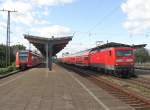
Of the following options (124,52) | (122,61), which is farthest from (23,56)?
(122,61)

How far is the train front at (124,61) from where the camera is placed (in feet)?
110

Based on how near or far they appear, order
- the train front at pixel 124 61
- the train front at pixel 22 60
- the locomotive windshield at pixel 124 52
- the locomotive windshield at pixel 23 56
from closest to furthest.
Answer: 1. the train front at pixel 124 61
2. the locomotive windshield at pixel 124 52
3. the train front at pixel 22 60
4. the locomotive windshield at pixel 23 56

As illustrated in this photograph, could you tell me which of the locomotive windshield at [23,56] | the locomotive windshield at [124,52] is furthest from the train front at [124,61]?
the locomotive windshield at [23,56]

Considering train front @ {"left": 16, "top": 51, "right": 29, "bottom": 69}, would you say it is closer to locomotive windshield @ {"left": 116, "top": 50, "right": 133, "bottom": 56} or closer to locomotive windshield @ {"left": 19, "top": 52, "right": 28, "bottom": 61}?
locomotive windshield @ {"left": 19, "top": 52, "right": 28, "bottom": 61}

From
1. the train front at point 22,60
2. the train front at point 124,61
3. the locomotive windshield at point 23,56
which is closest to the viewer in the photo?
the train front at point 124,61

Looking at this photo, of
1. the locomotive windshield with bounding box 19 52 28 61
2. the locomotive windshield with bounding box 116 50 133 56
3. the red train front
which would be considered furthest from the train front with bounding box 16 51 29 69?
the locomotive windshield with bounding box 116 50 133 56

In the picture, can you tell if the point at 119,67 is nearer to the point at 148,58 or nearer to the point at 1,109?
the point at 1,109

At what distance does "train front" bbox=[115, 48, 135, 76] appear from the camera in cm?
3366

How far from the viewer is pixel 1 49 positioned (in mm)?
85188

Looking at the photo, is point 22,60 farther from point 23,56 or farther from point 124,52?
point 124,52

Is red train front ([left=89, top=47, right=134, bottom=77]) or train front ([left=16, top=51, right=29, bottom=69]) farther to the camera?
train front ([left=16, top=51, right=29, bottom=69])

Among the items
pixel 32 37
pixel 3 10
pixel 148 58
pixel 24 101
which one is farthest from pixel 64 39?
pixel 148 58

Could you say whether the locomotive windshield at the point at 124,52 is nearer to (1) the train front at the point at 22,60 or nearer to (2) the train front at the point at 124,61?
(2) the train front at the point at 124,61

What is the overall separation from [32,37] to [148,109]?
40477 mm
